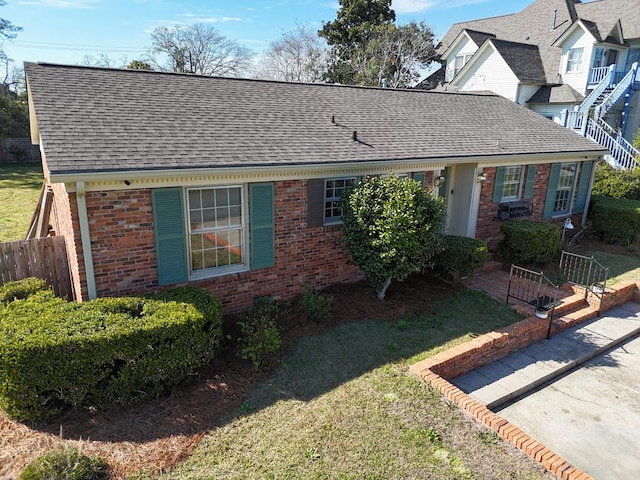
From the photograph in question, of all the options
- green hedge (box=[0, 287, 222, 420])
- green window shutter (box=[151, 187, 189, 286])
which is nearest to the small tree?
green window shutter (box=[151, 187, 189, 286])

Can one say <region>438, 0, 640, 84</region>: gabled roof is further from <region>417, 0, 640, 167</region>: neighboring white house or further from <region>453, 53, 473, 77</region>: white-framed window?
<region>453, 53, 473, 77</region>: white-framed window

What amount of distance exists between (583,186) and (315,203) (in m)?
9.93

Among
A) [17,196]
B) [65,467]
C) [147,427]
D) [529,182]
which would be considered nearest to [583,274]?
[529,182]

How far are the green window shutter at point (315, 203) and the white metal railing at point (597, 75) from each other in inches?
933

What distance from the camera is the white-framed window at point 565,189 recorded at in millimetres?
12914

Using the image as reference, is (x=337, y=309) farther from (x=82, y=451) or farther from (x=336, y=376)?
(x=82, y=451)

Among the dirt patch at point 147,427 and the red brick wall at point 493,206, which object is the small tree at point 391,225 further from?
the red brick wall at point 493,206

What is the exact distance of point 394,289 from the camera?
917 cm

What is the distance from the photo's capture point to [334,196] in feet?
28.7

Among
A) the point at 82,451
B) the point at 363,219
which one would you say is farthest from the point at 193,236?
the point at 82,451

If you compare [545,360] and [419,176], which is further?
[419,176]

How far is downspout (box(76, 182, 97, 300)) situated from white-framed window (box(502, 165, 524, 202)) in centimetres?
1000

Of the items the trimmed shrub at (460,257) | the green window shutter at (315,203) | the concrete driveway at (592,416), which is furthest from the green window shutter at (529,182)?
the green window shutter at (315,203)

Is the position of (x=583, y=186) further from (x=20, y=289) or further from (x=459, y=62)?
(x=459, y=62)
